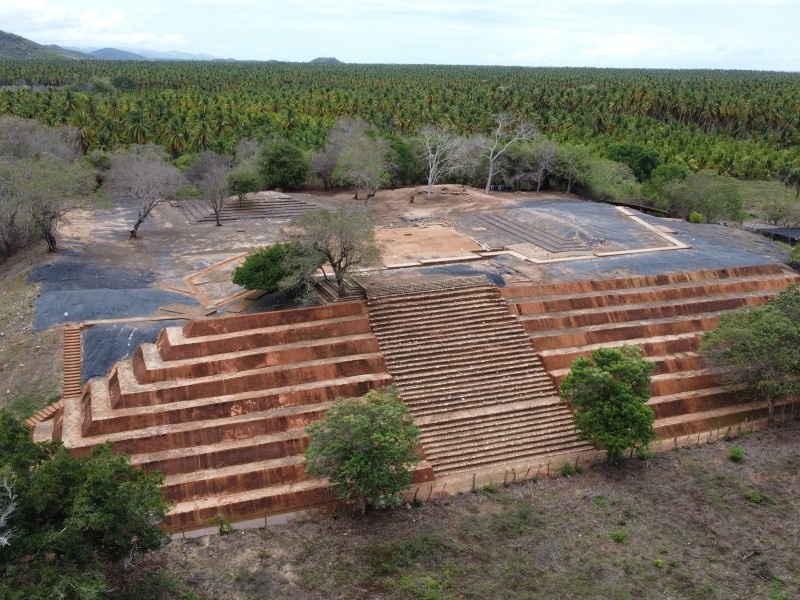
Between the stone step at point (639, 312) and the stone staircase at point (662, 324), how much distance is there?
0.03 m

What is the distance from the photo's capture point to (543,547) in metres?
14.5

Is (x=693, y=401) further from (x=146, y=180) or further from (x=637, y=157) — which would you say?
(x=637, y=157)

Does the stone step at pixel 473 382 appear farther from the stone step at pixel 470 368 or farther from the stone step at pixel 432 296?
the stone step at pixel 432 296

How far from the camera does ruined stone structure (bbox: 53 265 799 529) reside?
54.3 feet

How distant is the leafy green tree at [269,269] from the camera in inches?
813

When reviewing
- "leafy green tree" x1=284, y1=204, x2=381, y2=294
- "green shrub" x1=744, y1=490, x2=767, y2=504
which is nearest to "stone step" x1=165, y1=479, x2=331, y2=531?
"leafy green tree" x1=284, y1=204, x2=381, y2=294

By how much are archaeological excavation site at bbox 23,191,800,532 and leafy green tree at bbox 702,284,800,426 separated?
1.07 m

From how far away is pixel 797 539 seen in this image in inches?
593

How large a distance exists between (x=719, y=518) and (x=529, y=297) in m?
9.68

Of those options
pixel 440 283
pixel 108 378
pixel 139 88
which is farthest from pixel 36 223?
pixel 139 88

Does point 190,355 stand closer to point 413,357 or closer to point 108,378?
point 108,378

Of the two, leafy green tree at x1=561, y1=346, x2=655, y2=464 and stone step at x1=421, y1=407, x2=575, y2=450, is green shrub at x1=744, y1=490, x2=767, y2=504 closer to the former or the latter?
leafy green tree at x1=561, y1=346, x2=655, y2=464

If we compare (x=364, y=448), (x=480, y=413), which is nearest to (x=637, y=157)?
(x=480, y=413)

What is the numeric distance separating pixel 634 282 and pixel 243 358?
48.8 ft
